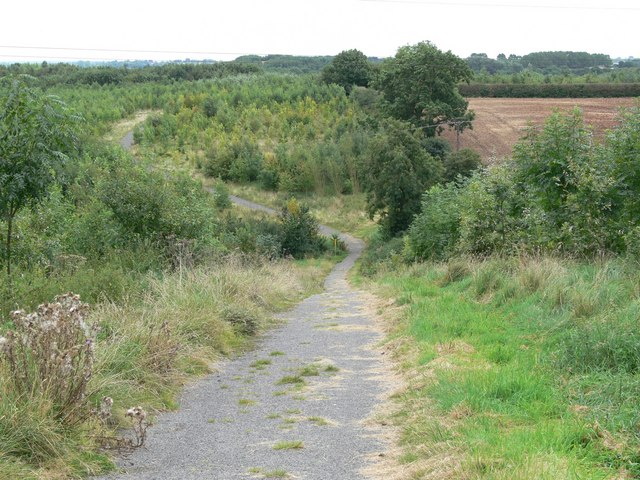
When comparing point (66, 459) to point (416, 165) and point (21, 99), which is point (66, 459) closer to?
point (21, 99)

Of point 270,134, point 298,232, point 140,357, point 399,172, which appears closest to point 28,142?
point 140,357

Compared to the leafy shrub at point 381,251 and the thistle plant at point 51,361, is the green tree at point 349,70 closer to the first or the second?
the leafy shrub at point 381,251

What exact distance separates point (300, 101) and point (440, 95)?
22.2 m

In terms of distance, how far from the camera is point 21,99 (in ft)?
37.4

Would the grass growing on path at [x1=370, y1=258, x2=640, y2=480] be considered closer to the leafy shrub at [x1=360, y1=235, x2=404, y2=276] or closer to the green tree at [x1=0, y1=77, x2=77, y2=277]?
the green tree at [x1=0, y1=77, x2=77, y2=277]

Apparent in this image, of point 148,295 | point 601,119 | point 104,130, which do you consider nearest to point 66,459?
point 148,295

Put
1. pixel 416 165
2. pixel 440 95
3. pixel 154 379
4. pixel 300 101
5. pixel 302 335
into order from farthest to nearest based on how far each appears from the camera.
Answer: pixel 300 101
pixel 440 95
pixel 416 165
pixel 302 335
pixel 154 379

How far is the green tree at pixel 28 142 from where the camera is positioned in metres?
11.2

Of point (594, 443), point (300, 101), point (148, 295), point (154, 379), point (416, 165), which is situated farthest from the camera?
point (300, 101)

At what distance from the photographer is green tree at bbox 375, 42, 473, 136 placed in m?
61.5

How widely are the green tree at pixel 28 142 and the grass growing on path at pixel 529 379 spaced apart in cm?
599

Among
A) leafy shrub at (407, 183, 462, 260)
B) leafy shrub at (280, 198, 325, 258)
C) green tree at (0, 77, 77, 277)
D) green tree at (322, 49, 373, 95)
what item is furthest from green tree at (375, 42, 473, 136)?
green tree at (0, 77, 77, 277)

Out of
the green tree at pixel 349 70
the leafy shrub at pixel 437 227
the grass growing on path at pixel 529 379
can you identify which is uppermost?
the green tree at pixel 349 70

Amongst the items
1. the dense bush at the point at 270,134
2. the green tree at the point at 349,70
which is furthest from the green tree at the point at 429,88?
the green tree at the point at 349,70
